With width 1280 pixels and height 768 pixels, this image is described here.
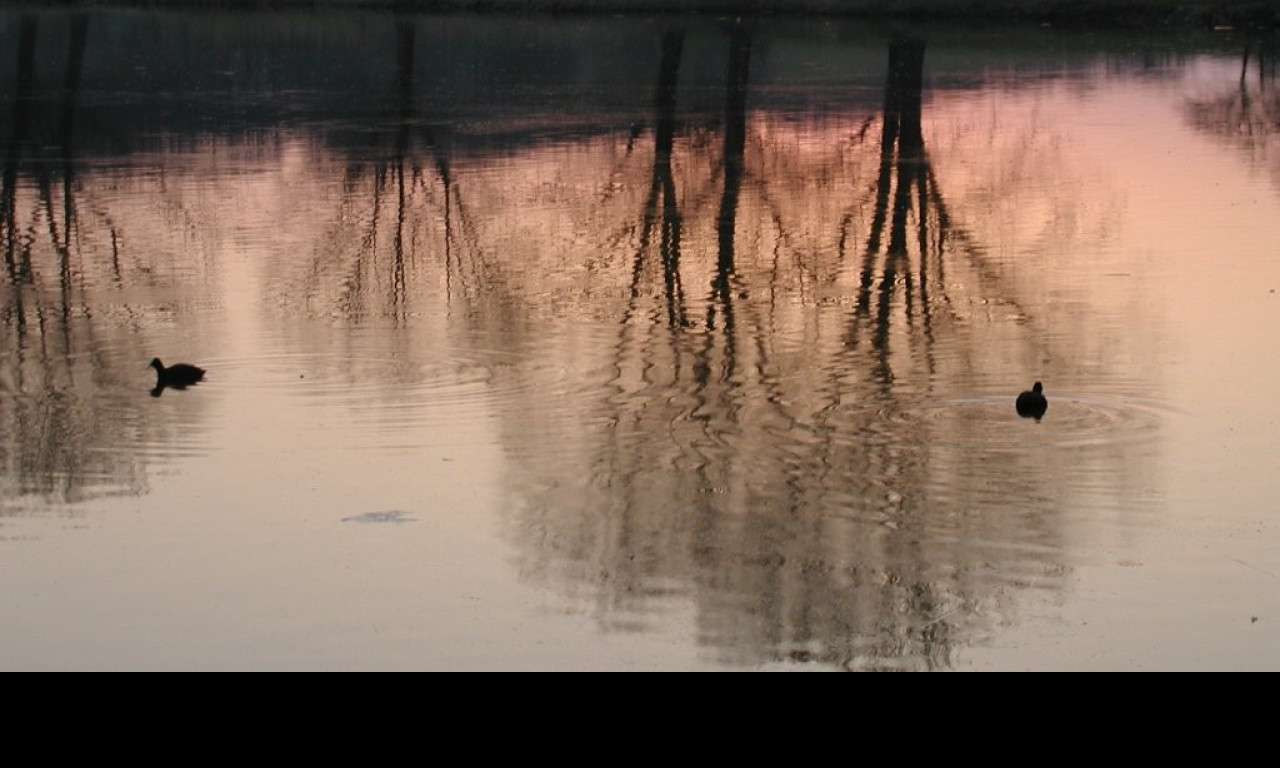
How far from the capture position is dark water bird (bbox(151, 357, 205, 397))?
14.5 m

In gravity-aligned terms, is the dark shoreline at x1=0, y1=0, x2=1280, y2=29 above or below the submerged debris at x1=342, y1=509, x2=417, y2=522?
above

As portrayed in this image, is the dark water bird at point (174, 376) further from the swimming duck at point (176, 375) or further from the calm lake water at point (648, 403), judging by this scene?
the calm lake water at point (648, 403)

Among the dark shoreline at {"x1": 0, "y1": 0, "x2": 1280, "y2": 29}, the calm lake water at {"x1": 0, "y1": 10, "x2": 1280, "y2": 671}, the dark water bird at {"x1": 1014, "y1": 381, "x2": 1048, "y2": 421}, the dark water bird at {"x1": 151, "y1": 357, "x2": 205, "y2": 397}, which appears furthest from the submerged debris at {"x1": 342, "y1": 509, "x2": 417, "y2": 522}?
the dark shoreline at {"x1": 0, "y1": 0, "x2": 1280, "y2": 29}

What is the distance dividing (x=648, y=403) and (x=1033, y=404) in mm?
2507

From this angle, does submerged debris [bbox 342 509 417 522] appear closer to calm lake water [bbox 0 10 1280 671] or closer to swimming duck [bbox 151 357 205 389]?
calm lake water [bbox 0 10 1280 671]

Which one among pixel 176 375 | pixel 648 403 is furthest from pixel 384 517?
pixel 176 375

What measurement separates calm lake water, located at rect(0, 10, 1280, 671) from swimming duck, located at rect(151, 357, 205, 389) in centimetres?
25

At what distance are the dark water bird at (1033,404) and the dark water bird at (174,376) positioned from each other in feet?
18.4

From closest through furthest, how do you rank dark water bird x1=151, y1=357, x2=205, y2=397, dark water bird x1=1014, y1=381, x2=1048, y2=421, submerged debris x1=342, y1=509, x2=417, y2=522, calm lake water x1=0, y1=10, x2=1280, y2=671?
calm lake water x1=0, y1=10, x2=1280, y2=671 < submerged debris x1=342, y1=509, x2=417, y2=522 < dark water bird x1=1014, y1=381, x2=1048, y2=421 < dark water bird x1=151, y1=357, x2=205, y2=397

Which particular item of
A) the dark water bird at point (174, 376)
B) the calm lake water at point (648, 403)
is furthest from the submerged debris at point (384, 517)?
the dark water bird at point (174, 376)

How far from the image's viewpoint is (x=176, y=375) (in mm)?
14594
